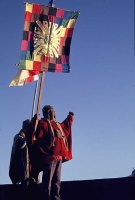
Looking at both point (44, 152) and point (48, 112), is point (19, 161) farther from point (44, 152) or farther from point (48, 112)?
point (48, 112)

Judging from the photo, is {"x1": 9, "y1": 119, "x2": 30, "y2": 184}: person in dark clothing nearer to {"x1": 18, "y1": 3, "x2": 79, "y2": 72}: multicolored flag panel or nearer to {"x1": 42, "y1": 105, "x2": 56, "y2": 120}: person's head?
{"x1": 42, "y1": 105, "x2": 56, "y2": 120}: person's head

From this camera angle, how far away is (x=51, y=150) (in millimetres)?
4379

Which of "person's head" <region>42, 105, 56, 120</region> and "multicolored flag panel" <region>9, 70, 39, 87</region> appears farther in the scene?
"multicolored flag panel" <region>9, 70, 39, 87</region>

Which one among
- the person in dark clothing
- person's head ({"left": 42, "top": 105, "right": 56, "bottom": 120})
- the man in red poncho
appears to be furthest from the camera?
the person in dark clothing

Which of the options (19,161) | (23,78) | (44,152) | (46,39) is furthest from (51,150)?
(46,39)

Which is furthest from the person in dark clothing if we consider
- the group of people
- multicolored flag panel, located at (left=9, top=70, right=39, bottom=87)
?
multicolored flag panel, located at (left=9, top=70, right=39, bottom=87)

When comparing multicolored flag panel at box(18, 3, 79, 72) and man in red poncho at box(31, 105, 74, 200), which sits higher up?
multicolored flag panel at box(18, 3, 79, 72)

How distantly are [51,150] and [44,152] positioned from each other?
0.11 meters

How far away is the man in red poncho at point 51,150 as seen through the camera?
A: 4.21 meters

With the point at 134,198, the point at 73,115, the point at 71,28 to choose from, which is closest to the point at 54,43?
the point at 71,28

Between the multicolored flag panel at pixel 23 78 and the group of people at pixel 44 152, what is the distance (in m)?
2.23

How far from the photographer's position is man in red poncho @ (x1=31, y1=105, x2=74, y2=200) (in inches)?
166

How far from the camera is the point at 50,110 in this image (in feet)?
15.2

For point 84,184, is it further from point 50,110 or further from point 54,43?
point 54,43
